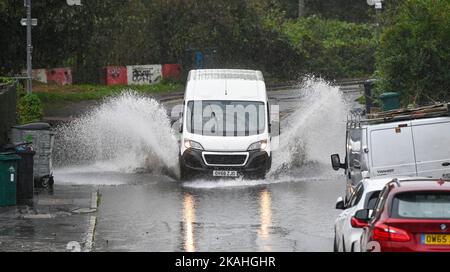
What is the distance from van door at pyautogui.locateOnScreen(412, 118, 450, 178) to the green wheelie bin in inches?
318

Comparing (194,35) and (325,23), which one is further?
(325,23)

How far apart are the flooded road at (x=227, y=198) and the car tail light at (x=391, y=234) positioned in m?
5.26

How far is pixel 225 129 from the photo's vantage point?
1197 inches

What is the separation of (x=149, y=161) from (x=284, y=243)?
13.1 meters

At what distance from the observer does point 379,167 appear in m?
23.3

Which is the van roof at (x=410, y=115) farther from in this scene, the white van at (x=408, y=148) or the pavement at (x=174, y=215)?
the pavement at (x=174, y=215)

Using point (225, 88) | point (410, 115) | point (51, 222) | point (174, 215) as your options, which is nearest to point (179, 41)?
point (225, 88)

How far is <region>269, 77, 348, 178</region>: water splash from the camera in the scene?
34031mm

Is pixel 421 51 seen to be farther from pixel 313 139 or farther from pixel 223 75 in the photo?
pixel 223 75

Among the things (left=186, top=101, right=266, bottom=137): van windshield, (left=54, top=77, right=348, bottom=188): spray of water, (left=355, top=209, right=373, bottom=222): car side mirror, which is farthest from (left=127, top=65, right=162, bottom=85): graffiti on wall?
(left=355, top=209, right=373, bottom=222): car side mirror

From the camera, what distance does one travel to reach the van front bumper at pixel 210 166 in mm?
29875

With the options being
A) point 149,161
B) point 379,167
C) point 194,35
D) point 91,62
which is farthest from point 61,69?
point 379,167
